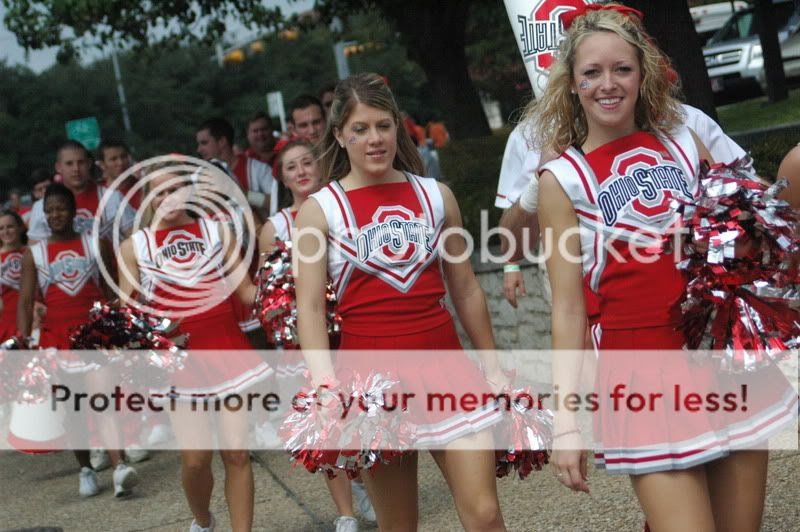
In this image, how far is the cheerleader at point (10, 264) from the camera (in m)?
8.80

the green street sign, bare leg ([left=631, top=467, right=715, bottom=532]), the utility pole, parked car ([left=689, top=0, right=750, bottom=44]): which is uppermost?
the utility pole

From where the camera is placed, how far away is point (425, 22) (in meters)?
13.1

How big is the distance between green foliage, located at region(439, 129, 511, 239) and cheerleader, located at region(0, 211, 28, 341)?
11.2ft

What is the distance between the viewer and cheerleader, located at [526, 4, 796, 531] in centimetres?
321

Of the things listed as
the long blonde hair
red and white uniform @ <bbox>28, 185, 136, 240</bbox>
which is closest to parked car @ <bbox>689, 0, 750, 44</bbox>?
red and white uniform @ <bbox>28, 185, 136, 240</bbox>

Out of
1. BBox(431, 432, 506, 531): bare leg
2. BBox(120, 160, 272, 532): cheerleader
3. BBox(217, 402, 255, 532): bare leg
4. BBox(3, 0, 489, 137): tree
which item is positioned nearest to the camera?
BBox(431, 432, 506, 531): bare leg

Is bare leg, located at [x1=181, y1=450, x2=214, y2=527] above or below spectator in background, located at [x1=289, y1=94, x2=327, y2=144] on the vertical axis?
below

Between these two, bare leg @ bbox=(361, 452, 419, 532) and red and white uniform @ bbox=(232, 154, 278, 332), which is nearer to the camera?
bare leg @ bbox=(361, 452, 419, 532)

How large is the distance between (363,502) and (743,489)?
3056 millimetres

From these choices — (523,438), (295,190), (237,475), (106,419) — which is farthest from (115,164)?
(523,438)

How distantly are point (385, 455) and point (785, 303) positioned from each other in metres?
1.35

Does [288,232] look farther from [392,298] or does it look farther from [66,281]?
[66,281]

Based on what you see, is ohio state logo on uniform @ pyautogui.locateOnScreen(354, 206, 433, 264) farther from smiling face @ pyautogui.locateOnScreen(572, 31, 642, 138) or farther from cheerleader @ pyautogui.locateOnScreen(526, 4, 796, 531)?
smiling face @ pyautogui.locateOnScreen(572, 31, 642, 138)

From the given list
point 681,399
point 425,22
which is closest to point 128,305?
point 681,399
